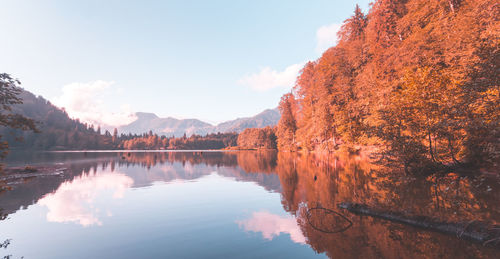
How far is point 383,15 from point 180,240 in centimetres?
5692

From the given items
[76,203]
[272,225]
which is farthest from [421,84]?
[76,203]

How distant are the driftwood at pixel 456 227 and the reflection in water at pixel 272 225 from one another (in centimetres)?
508

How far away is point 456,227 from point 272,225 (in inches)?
355

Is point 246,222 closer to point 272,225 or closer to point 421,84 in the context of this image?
point 272,225

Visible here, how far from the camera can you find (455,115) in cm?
1612

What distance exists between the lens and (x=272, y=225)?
485 inches

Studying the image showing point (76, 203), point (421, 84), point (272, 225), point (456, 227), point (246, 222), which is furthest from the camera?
point (421, 84)

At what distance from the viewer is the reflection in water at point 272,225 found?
1081 centimetres

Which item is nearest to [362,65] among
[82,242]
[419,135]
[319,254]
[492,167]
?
[492,167]

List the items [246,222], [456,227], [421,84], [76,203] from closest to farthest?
[456,227] → [246,222] → [76,203] → [421,84]

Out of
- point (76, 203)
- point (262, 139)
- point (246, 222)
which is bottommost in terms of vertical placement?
point (246, 222)

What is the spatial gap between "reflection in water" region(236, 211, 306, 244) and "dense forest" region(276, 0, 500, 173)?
10.9 m

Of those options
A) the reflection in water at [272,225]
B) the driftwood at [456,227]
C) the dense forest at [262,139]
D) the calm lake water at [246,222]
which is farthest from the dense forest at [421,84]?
the dense forest at [262,139]

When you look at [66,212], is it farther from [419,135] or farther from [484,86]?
[484,86]
